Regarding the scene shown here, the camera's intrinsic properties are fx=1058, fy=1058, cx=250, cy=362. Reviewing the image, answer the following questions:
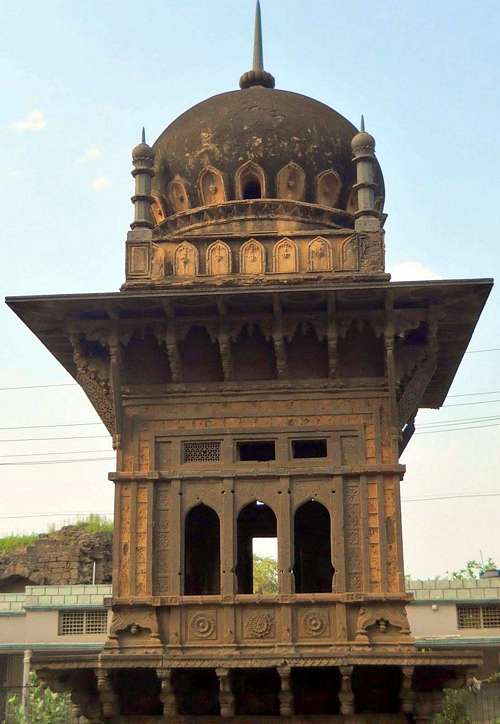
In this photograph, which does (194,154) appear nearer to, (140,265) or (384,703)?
(140,265)

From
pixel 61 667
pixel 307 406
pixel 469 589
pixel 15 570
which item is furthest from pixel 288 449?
pixel 15 570

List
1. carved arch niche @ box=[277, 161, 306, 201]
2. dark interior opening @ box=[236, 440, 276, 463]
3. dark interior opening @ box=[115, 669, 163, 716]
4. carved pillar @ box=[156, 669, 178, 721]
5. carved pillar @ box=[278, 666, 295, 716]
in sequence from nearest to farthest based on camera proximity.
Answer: carved pillar @ box=[278, 666, 295, 716] < carved pillar @ box=[156, 669, 178, 721] < dark interior opening @ box=[115, 669, 163, 716] < carved arch niche @ box=[277, 161, 306, 201] < dark interior opening @ box=[236, 440, 276, 463]

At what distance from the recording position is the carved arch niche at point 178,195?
1570cm

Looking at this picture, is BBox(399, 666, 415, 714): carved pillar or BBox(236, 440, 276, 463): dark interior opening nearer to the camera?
BBox(399, 666, 415, 714): carved pillar

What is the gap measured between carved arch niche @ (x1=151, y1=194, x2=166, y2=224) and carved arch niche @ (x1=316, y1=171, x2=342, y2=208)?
238cm

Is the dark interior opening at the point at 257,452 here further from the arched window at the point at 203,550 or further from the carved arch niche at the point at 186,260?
→ the carved arch niche at the point at 186,260

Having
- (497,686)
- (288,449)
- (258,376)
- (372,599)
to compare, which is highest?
(258,376)

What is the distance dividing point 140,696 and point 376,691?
2966mm

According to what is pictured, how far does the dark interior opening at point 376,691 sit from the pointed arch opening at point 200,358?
166 inches

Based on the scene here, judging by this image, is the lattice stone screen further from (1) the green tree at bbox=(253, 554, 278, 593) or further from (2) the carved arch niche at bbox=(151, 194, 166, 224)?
(1) the green tree at bbox=(253, 554, 278, 593)

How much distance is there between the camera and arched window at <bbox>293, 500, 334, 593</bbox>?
53.9 ft

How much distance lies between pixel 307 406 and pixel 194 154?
435 cm

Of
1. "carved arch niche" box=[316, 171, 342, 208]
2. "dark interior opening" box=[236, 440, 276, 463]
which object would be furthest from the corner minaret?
"dark interior opening" box=[236, 440, 276, 463]

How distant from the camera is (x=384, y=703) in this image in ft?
43.1
